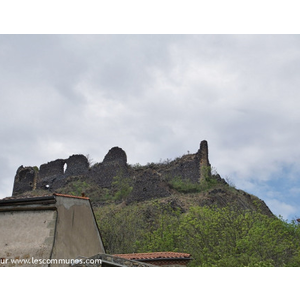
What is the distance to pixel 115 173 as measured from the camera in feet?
152

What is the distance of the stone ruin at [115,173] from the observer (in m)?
36.3

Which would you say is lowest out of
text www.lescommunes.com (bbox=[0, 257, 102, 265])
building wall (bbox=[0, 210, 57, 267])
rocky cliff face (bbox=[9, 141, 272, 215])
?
text www.lescommunes.com (bbox=[0, 257, 102, 265])

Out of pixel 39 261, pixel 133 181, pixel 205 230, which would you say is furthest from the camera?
pixel 133 181

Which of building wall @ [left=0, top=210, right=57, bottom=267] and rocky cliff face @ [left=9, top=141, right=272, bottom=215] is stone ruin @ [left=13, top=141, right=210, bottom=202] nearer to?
rocky cliff face @ [left=9, top=141, right=272, bottom=215]

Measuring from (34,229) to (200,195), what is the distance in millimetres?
22883

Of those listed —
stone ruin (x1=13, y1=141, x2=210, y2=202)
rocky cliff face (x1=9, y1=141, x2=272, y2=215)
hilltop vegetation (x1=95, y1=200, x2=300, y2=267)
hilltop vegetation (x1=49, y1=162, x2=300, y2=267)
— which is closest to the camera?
hilltop vegetation (x1=95, y1=200, x2=300, y2=267)

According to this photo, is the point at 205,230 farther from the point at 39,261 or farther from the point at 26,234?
the point at 39,261

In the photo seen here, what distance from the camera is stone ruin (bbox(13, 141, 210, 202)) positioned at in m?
36.3

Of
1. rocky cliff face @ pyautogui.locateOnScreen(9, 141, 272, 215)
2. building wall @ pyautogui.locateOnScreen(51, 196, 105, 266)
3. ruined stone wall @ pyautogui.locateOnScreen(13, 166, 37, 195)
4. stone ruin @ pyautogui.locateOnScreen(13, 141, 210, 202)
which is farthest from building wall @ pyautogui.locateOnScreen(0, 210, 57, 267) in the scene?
ruined stone wall @ pyautogui.locateOnScreen(13, 166, 37, 195)

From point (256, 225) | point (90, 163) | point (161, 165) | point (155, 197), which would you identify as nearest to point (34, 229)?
point (256, 225)

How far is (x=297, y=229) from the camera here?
2639cm

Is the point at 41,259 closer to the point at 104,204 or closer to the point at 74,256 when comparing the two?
the point at 74,256

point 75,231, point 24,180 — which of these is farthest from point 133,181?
point 75,231

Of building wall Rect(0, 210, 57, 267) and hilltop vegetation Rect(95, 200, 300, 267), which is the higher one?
hilltop vegetation Rect(95, 200, 300, 267)
